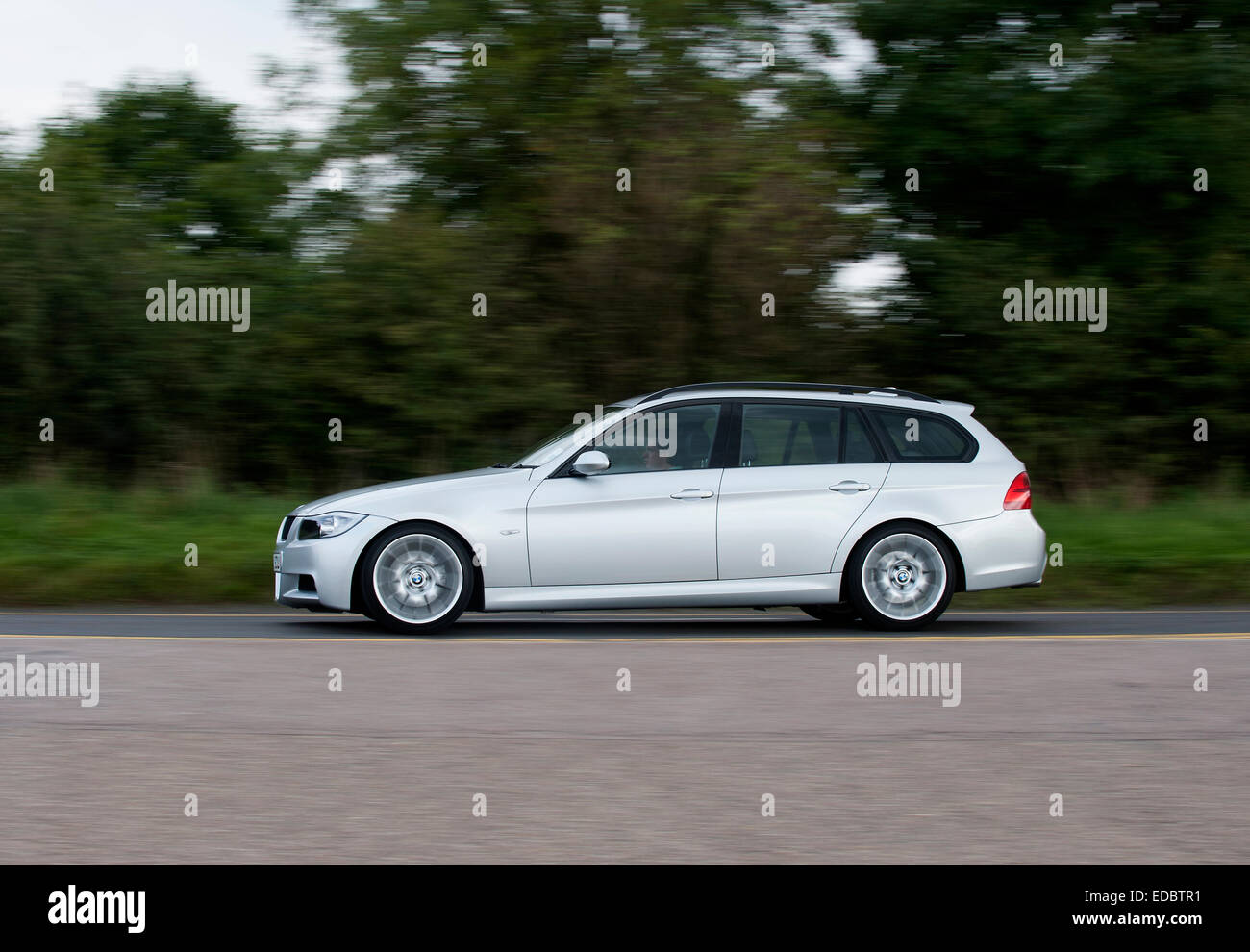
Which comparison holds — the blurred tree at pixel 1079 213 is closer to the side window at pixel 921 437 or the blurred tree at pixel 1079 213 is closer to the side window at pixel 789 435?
the side window at pixel 921 437

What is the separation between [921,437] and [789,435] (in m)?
0.97

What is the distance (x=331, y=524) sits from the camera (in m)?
10.2

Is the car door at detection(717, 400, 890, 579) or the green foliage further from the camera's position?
the green foliage

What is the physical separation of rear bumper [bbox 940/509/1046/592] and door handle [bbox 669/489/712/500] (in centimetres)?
167

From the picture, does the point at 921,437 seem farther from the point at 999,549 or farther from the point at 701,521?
the point at 701,521

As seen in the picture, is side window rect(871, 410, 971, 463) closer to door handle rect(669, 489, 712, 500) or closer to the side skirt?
the side skirt

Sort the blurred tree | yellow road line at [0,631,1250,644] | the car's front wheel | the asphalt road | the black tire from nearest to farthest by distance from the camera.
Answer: the asphalt road, yellow road line at [0,631,1250,644], the car's front wheel, the black tire, the blurred tree

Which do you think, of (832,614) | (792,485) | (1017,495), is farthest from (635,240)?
(1017,495)

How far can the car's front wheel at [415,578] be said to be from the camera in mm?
10078

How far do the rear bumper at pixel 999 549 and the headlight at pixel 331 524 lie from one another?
4044 millimetres

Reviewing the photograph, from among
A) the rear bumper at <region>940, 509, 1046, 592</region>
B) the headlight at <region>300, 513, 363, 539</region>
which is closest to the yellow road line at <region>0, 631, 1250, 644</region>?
the rear bumper at <region>940, 509, 1046, 592</region>

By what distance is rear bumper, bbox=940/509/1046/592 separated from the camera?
10.5m

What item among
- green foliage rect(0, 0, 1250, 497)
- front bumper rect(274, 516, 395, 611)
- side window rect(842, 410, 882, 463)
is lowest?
front bumper rect(274, 516, 395, 611)

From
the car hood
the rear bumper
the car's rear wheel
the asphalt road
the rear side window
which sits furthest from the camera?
the rear side window
